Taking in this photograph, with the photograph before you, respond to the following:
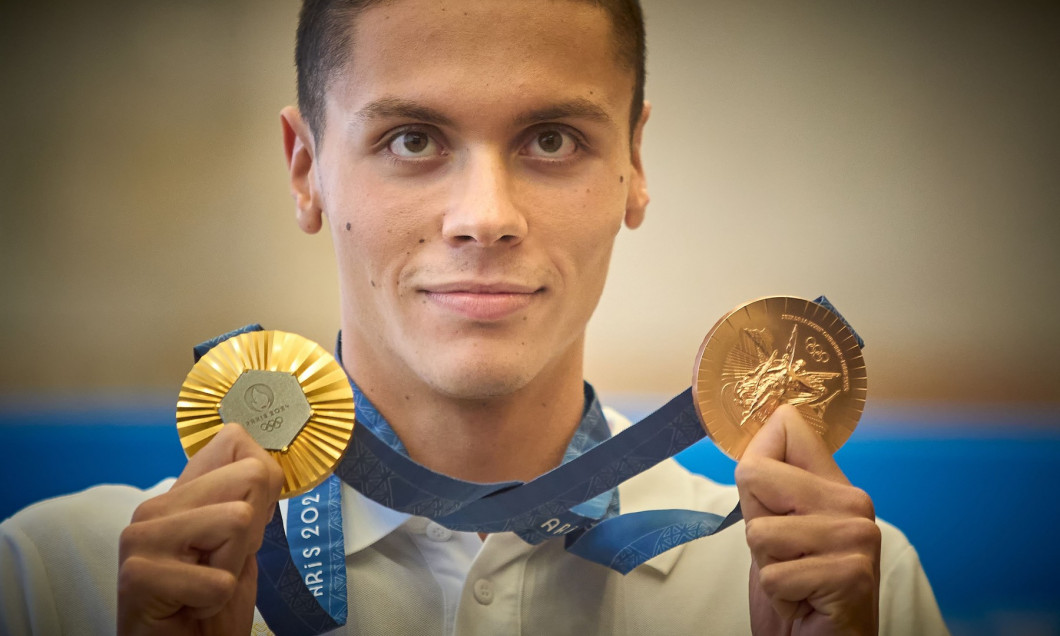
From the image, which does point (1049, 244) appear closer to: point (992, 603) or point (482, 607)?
point (992, 603)

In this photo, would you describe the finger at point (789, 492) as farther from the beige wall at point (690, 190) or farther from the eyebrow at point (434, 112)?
the beige wall at point (690, 190)

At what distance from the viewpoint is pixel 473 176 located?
6.32ft

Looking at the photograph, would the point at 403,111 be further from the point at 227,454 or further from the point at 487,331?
the point at 227,454

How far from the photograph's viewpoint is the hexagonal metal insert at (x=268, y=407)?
1740 mm

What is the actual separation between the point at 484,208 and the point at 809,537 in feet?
2.72

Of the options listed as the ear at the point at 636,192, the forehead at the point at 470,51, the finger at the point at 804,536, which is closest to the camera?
the finger at the point at 804,536

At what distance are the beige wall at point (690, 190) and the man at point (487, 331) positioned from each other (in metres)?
0.66

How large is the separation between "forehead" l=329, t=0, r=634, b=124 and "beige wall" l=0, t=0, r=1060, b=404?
0.94m

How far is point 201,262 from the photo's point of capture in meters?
2.85

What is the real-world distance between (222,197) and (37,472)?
931mm

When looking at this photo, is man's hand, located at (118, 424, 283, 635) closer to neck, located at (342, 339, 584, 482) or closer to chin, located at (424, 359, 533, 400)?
chin, located at (424, 359, 533, 400)

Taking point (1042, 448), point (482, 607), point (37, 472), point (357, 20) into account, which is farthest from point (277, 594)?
point (1042, 448)

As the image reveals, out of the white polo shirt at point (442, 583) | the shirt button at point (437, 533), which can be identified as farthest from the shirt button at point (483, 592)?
the shirt button at point (437, 533)

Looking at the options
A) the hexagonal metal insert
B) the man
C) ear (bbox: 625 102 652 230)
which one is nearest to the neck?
the man
